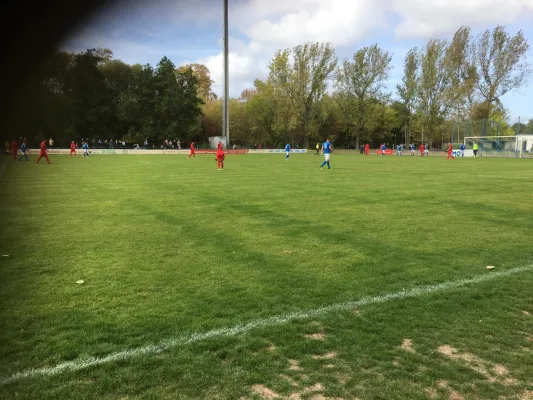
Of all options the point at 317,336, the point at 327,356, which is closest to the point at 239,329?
the point at 317,336

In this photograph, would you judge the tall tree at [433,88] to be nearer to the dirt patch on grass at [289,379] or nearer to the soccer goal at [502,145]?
the soccer goal at [502,145]

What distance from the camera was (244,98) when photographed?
87.8 m

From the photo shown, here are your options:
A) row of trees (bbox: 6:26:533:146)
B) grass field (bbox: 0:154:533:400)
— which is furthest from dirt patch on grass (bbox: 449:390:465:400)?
row of trees (bbox: 6:26:533:146)

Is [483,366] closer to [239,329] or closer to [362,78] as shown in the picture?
[239,329]

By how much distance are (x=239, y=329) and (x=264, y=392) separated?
100cm

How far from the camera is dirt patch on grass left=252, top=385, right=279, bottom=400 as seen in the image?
2.83 meters

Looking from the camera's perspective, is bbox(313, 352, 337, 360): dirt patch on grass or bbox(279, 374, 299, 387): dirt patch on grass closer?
bbox(279, 374, 299, 387): dirt patch on grass

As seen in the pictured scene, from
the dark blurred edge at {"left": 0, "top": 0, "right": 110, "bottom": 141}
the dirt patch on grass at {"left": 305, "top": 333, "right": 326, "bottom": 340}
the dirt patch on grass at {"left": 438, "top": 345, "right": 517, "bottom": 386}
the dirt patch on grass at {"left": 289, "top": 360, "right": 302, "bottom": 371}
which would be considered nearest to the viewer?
the dark blurred edge at {"left": 0, "top": 0, "right": 110, "bottom": 141}

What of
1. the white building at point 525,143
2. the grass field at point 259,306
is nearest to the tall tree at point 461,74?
the white building at point 525,143

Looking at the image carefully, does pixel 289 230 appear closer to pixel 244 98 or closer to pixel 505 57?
pixel 505 57

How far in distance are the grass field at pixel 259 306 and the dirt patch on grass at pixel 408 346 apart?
0.02 meters

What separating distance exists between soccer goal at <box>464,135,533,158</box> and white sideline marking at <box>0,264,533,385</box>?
48528 millimetres

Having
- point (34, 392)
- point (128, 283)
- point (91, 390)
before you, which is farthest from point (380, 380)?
point (128, 283)

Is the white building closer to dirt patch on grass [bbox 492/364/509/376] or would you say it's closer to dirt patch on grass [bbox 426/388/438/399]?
dirt patch on grass [bbox 492/364/509/376]
